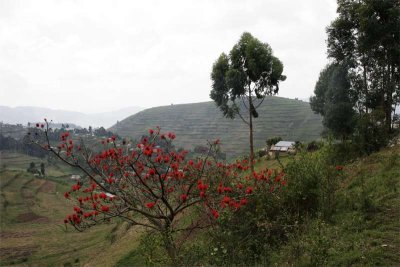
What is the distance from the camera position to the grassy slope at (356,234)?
639 cm

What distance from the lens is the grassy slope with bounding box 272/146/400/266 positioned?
6.39 metres

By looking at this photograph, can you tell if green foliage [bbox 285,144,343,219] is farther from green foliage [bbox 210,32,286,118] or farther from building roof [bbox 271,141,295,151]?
building roof [bbox 271,141,295,151]

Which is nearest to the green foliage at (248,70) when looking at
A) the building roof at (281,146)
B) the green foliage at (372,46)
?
the green foliage at (372,46)

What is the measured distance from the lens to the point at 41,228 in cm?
6912

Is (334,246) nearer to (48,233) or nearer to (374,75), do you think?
(374,75)

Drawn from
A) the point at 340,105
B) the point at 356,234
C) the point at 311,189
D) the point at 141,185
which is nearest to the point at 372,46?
the point at 340,105

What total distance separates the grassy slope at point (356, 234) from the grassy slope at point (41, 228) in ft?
37.4

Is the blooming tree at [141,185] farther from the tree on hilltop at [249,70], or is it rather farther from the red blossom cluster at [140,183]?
the tree on hilltop at [249,70]

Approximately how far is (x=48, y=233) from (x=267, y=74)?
62.1 m

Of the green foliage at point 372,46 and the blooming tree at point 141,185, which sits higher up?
the green foliage at point 372,46

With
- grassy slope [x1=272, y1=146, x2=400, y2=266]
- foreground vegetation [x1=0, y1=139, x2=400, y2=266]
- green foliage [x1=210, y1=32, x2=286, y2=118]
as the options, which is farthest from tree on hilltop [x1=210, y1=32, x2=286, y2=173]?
grassy slope [x1=272, y1=146, x2=400, y2=266]

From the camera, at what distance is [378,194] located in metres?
9.44

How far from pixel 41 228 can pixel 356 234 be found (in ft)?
245

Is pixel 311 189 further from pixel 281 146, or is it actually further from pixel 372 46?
pixel 281 146
